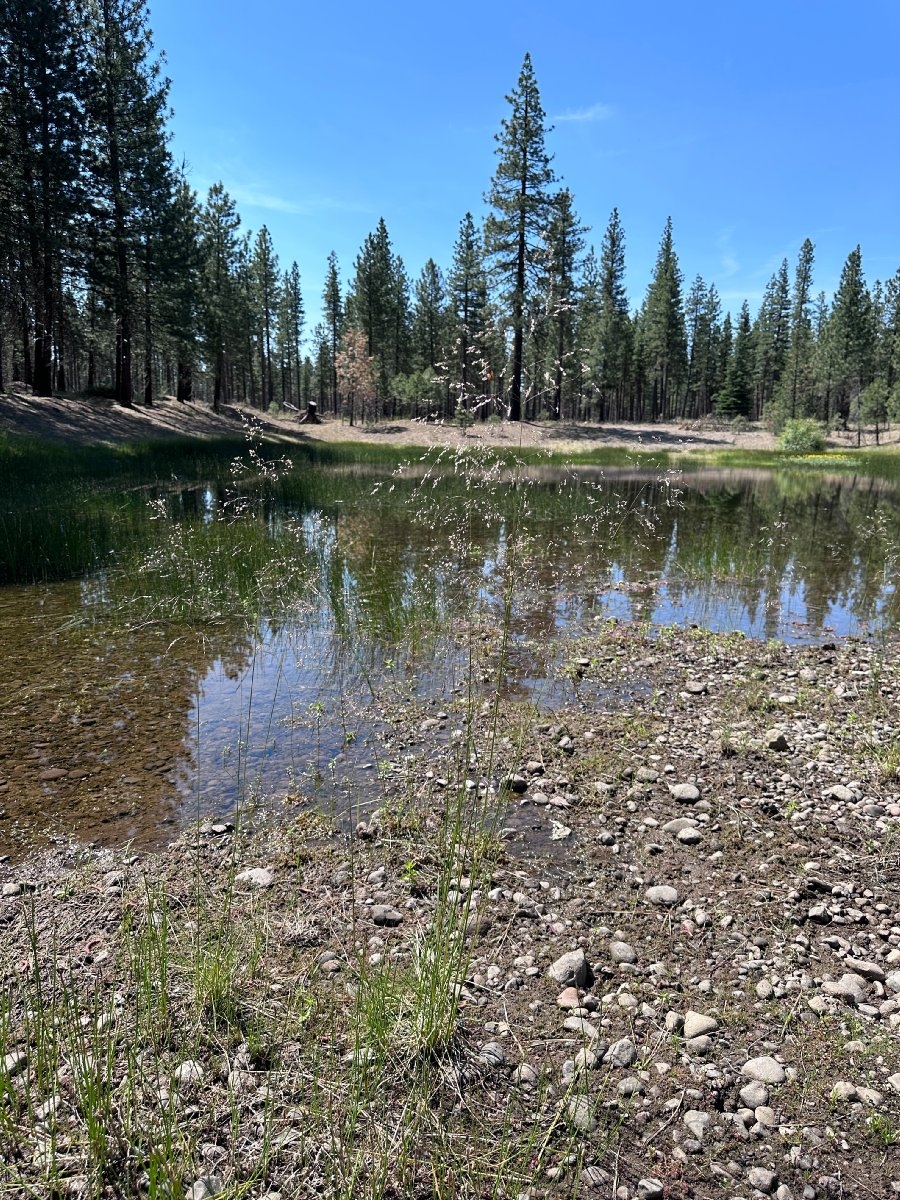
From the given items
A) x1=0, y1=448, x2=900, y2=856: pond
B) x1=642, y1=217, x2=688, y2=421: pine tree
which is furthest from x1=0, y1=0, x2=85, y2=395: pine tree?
x1=642, y1=217, x2=688, y2=421: pine tree

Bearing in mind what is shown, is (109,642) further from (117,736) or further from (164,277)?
(164,277)

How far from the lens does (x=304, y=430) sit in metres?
59.4

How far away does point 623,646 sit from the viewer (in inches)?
337

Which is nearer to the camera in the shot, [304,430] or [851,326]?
[304,430]

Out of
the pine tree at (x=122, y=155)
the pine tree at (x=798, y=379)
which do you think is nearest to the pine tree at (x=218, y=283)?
the pine tree at (x=122, y=155)

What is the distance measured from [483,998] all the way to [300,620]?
6593 mm

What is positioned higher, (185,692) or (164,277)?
(164,277)

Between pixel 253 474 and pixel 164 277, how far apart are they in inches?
974

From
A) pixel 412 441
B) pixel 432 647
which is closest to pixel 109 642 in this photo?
pixel 432 647

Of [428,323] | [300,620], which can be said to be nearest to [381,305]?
[428,323]

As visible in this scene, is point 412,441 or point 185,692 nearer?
point 185,692

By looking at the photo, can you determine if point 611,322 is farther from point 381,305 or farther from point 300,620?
point 300,620

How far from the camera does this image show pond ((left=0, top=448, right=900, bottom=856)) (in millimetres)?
5113

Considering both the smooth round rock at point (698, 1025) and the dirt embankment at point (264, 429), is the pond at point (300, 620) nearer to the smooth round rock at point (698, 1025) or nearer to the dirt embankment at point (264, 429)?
the smooth round rock at point (698, 1025)
